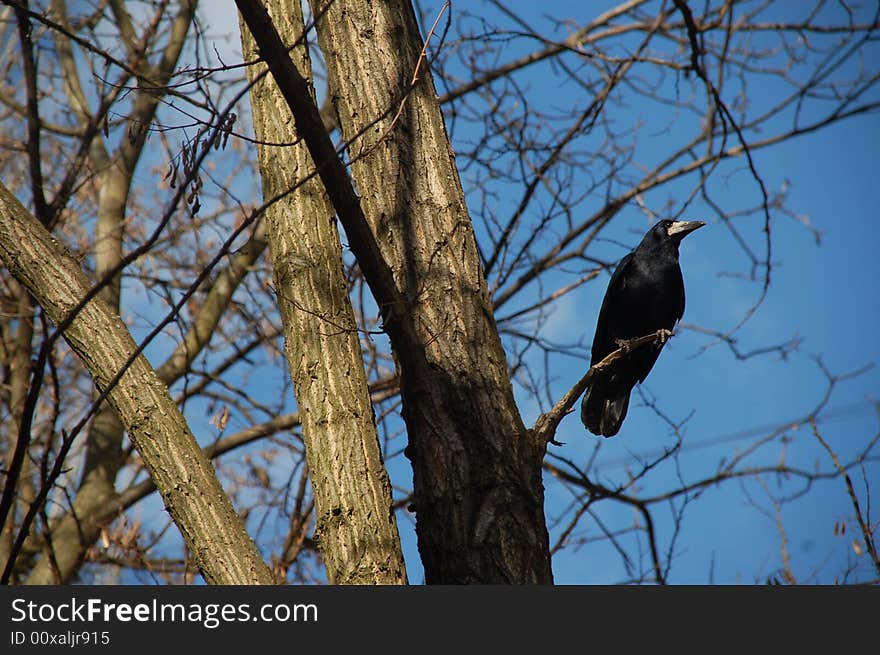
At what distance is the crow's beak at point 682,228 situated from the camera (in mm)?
5539

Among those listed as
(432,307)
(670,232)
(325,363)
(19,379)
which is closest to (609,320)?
(670,232)

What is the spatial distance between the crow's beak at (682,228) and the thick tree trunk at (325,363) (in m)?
3.03

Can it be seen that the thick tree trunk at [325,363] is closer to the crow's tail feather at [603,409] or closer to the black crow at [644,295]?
the crow's tail feather at [603,409]

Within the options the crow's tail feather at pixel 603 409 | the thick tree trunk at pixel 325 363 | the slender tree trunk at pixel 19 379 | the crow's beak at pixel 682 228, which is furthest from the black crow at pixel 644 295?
the slender tree trunk at pixel 19 379

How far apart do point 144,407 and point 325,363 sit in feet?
1.93

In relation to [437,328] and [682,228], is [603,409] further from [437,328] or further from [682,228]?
[437,328]

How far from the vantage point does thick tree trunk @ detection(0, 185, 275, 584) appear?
2.54m

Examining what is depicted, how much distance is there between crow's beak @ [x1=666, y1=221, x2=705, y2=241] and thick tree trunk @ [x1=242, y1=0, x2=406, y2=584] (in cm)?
303

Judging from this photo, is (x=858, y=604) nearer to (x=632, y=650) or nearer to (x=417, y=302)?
(x=632, y=650)

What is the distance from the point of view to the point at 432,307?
282cm

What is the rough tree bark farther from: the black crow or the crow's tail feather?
the black crow

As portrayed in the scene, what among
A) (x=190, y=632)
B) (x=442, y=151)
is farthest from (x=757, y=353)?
(x=190, y=632)

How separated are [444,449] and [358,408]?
1.14 ft

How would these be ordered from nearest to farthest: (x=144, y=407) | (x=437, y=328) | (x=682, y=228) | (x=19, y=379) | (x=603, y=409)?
(x=144, y=407)
(x=437, y=328)
(x=603, y=409)
(x=19, y=379)
(x=682, y=228)
